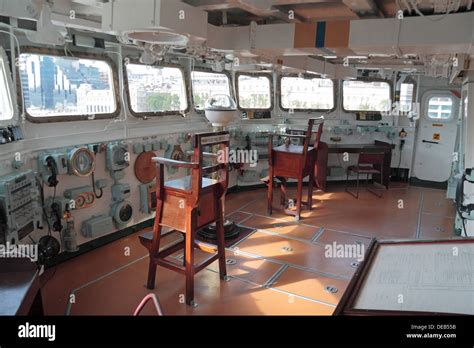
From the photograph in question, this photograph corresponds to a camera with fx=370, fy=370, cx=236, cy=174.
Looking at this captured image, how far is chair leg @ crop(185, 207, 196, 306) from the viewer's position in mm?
2938

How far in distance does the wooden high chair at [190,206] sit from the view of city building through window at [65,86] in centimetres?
163

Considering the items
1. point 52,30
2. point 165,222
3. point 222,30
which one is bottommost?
point 165,222

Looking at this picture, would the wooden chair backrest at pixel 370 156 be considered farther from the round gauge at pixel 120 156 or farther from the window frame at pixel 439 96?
the round gauge at pixel 120 156

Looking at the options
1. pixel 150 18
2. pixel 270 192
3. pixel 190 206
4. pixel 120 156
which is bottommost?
pixel 270 192

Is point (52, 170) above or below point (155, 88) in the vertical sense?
below

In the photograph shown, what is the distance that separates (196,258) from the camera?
4.07 metres

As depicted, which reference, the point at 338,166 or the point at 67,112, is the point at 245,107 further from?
the point at 67,112

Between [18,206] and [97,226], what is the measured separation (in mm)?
1209

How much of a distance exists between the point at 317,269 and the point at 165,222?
1692 mm

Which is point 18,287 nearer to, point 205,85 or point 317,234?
point 317,234

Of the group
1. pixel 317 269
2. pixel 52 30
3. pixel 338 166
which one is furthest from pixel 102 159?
pixel 338 166

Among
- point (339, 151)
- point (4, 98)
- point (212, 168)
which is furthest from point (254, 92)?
point (4, 98)

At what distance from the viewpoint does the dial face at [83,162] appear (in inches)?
148

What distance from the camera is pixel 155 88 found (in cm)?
528
